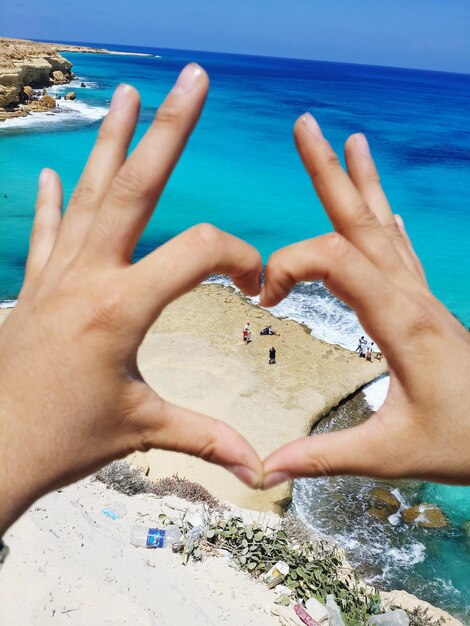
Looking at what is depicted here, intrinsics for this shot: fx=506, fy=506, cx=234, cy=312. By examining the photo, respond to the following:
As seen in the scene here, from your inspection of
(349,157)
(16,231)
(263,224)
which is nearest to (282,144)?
(263,224)

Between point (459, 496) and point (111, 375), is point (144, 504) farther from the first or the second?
point (459, 496)

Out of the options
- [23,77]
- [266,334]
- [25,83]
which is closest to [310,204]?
[266,334]

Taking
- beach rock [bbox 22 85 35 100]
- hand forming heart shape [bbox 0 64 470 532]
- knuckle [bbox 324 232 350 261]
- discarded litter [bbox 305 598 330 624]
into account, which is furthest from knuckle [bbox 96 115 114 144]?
beach rock [bbox 22 85 35 100]

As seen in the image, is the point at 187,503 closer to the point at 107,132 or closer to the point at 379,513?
the point at 379,513

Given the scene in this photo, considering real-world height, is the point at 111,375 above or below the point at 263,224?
above

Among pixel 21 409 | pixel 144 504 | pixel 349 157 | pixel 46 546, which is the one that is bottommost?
pixel 144 504

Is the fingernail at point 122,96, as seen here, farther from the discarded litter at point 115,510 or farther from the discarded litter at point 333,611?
the discarded litter at point 115,510

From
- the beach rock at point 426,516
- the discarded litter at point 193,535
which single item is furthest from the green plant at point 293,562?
the beach rock at point 426,516
